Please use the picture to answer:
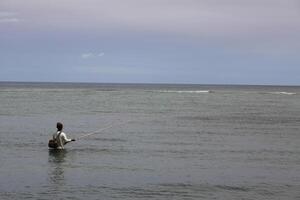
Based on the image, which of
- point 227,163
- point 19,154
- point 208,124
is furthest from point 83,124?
point 227,163

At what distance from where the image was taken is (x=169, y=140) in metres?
25.9

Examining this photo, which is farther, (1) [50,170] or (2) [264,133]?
(2) [264,133]

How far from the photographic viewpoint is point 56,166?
18.3 m

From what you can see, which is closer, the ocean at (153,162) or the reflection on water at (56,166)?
the ocean at (153,162)

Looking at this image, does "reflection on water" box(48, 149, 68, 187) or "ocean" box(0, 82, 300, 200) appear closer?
"ocean" box(0, 82, 300, 200)

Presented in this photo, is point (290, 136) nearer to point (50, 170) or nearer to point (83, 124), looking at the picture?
point (83, 124)

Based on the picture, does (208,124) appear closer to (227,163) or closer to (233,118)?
(233,118)

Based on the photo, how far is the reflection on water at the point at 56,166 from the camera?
15.9m

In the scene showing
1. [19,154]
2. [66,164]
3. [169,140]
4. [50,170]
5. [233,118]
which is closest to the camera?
[50,170]

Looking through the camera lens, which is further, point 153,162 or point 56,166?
point 153,162

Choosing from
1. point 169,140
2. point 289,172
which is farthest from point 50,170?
point 169,140

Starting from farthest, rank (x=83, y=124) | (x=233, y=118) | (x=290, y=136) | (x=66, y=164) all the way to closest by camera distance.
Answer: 1. (x=233, y=118)
2. (x=83, y=124)
3. (x=290, y=136)
4. (x=66, y=164)

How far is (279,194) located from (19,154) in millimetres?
10235

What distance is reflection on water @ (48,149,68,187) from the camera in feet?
52.3
